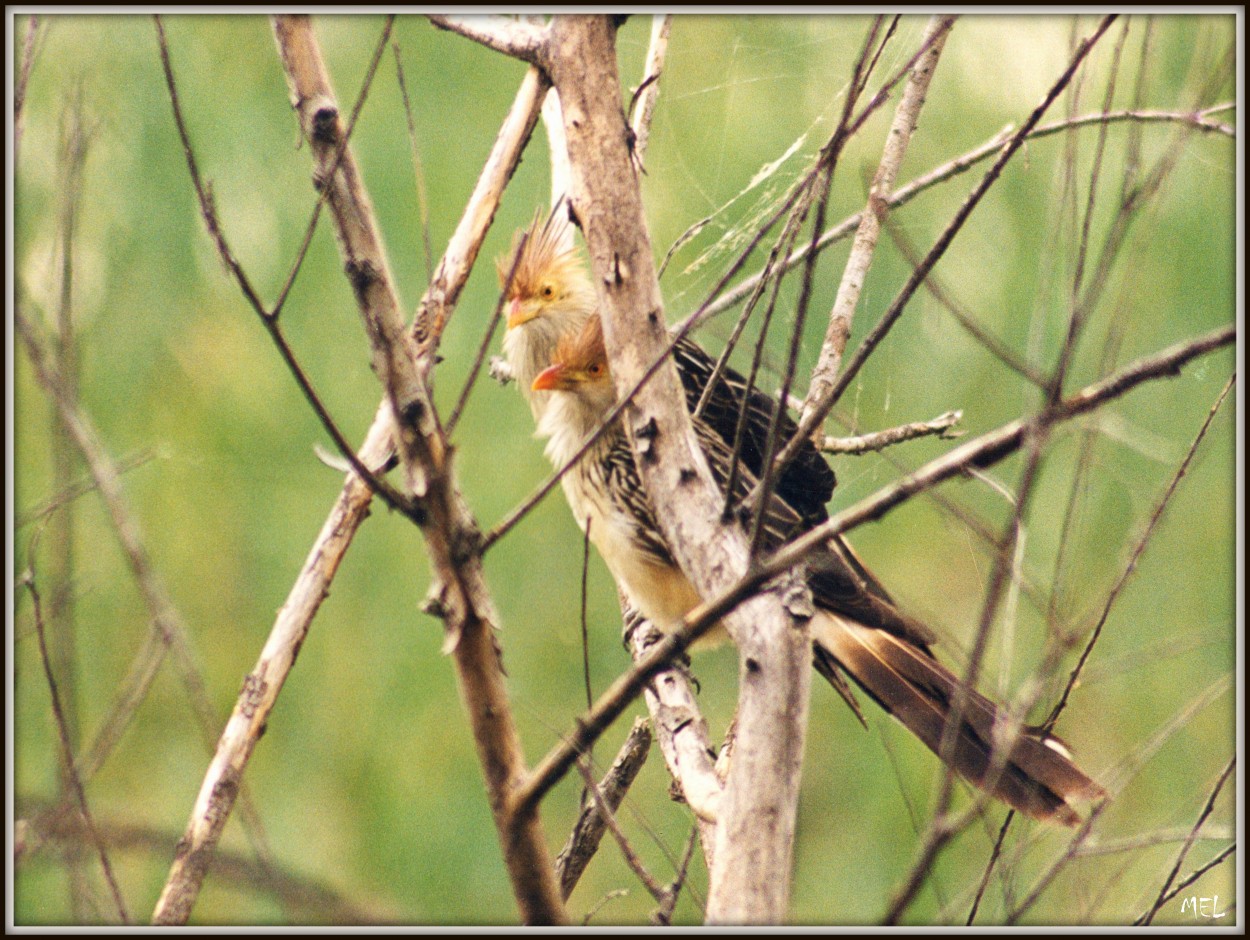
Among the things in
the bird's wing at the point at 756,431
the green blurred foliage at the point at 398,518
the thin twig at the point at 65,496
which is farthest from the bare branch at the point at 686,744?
the green blurred foliage at the point at 398,518

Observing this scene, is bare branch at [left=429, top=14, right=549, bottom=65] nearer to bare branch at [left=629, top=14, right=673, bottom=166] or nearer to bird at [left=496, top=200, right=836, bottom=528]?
bare branch at [left=629, top=14, right=673, bottom=166]

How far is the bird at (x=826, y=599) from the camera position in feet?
5.43

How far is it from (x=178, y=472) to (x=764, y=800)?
5.07 metres

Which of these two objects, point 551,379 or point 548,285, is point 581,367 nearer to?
point 551,379

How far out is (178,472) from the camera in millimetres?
5500

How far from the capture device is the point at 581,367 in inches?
83.6

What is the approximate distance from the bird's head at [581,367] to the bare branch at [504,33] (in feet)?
2.28

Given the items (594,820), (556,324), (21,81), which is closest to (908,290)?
(21,81)

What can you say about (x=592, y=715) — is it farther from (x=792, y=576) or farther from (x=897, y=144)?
(x=897, y=144)

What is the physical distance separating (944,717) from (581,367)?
94 centimetres

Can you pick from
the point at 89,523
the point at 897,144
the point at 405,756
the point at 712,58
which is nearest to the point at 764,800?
the point at 897,144

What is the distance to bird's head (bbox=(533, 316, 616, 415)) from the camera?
212cm

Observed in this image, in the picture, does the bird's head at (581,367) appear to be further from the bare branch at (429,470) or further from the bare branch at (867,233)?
the bare branch at (429,470)

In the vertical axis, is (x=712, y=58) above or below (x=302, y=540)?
above
